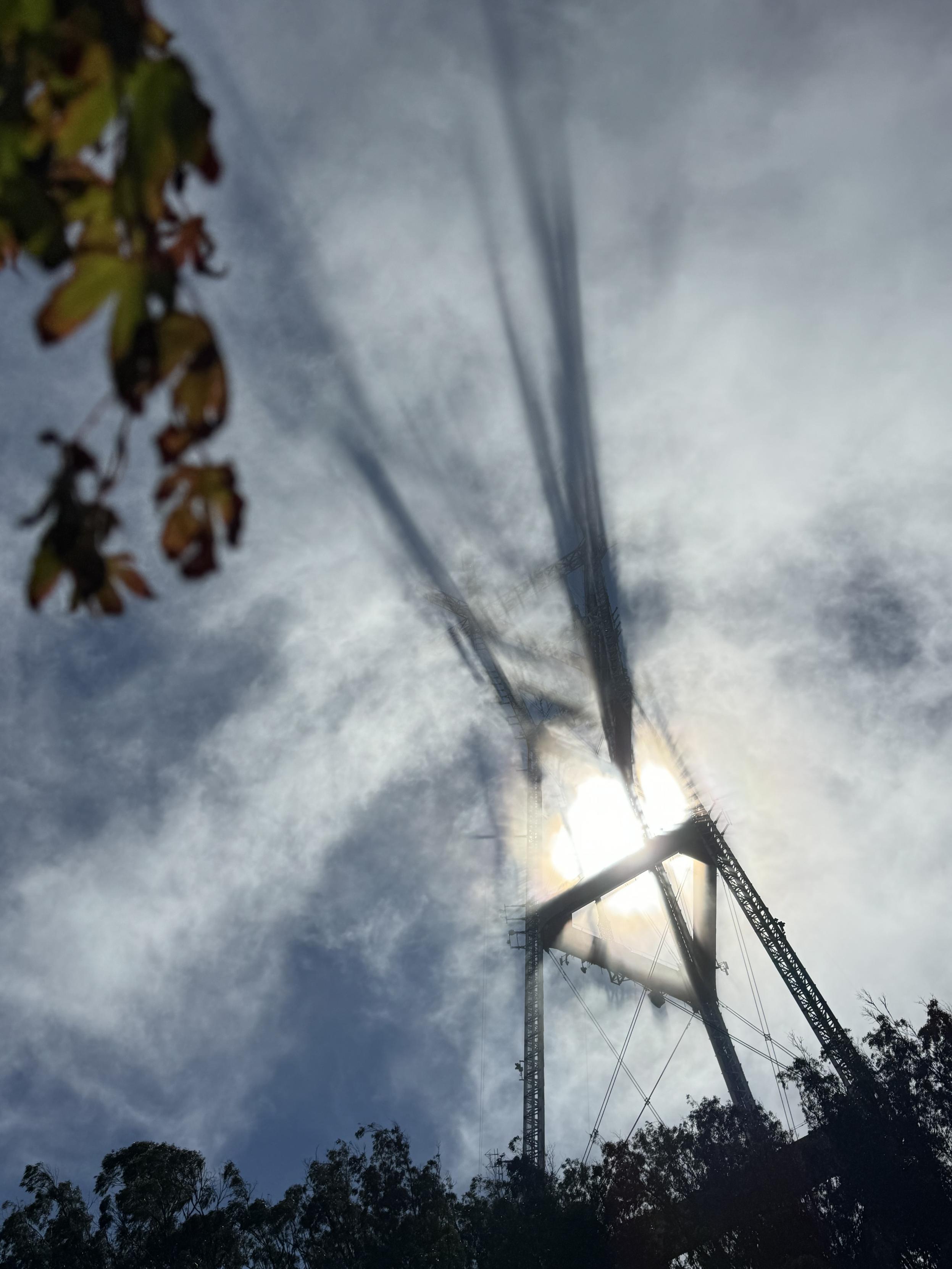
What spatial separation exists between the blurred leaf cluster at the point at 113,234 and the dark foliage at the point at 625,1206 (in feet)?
89.9

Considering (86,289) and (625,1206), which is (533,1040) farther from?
(86,289)

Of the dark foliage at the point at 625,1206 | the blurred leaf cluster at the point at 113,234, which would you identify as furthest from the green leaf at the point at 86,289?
the dark foliage at the point at 625,1206

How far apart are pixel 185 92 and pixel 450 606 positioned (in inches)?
1900

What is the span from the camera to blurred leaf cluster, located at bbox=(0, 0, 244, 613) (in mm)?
1313

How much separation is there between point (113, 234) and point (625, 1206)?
98.4ft

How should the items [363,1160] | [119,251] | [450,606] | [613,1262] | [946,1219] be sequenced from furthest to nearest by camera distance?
[450,606]
[363,1160]
[613,1262]
[946,1219]
[119,251]

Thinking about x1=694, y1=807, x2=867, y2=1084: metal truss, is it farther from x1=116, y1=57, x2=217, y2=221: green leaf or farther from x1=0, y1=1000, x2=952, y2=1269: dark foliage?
x1=116, y1=57, x2=217, y2=221: green leaf

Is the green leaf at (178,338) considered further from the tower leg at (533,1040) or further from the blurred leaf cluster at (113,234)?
the tower leg at (533,1040)

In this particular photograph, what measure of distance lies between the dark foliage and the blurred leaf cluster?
89.9 feet

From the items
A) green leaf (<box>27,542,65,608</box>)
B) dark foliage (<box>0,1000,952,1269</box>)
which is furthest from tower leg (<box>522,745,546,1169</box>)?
green leaf (<box>27,542,65,608</box>)

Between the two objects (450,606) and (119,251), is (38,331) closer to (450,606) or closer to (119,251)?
(119,251)

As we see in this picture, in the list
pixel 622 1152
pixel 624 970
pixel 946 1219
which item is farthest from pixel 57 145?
pixel 624 970

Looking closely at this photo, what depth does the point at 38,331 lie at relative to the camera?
1.32 metres

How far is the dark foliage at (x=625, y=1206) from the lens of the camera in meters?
21.2
